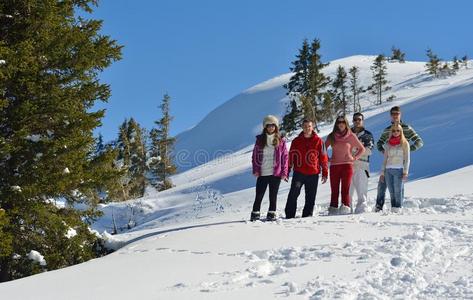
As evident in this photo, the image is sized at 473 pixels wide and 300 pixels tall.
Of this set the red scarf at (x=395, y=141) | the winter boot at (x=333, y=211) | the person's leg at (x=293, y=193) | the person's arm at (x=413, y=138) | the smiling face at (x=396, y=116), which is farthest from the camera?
the person's arm at (x=413, y=138)

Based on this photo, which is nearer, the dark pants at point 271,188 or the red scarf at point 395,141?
the dark pants at point 271,188

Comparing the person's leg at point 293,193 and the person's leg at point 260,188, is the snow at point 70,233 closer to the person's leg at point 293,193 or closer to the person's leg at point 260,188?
the person's leg at point 260,188

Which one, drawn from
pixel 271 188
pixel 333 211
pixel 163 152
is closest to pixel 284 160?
pixel 271 188

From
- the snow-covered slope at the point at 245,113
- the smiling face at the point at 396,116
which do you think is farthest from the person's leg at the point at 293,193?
the snow-covered slope at the point at 245,113

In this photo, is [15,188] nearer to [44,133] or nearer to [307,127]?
[44,133]

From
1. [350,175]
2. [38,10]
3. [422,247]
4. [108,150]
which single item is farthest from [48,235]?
[422,247]

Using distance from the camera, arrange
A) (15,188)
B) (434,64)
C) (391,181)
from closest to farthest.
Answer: (15,188) < (391,181) < (434,64)

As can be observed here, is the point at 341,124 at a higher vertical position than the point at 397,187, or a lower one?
higher

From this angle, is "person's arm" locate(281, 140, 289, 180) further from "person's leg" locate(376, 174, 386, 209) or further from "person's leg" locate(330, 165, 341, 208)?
"person's leg" locate(376, 174, 386, 209)

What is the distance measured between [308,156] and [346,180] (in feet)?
3.16

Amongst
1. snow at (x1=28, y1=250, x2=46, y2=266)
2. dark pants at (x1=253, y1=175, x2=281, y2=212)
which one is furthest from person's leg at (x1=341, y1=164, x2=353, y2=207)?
snow at (x1=28, y1=250, x2=46, y2=266)

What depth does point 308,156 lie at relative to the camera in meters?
Result: 9.62

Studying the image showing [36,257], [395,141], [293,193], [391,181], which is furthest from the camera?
[391,181]

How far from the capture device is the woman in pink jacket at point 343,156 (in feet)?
32.3
